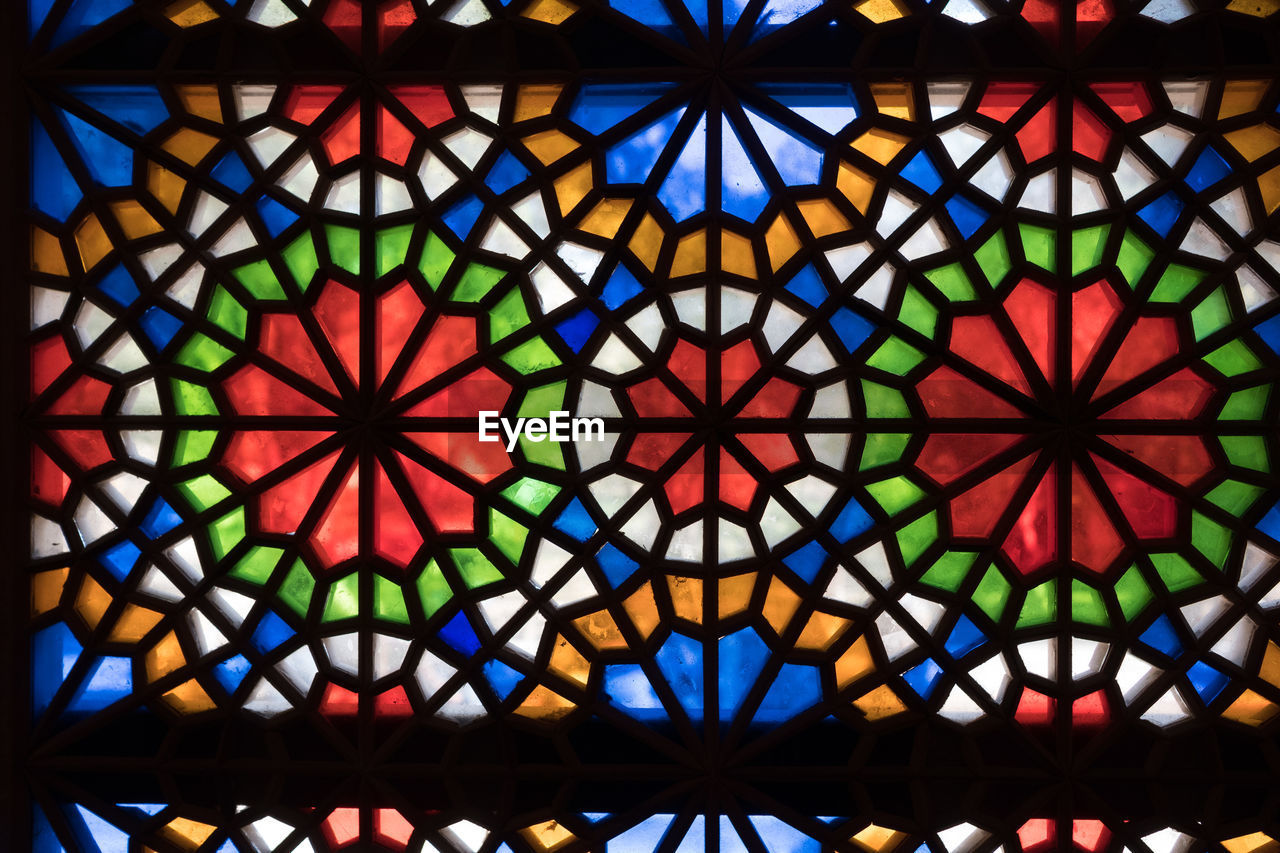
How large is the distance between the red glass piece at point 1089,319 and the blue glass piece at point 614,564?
4.30ft

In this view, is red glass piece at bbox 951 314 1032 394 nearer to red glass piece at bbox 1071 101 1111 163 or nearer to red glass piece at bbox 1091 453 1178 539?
red glass piece at bbox 1091 453 1178 539

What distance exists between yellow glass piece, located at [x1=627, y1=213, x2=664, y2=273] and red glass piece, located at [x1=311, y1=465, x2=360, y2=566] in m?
0.98

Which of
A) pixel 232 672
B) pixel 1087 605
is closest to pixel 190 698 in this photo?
pixel 232 672

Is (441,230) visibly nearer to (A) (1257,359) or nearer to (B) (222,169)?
(B) (222,169)

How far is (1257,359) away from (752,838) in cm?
188

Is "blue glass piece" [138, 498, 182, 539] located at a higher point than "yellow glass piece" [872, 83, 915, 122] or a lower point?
lower

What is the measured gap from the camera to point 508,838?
87.4 inches

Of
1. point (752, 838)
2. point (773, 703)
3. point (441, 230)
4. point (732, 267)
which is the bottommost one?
point (752, 838)

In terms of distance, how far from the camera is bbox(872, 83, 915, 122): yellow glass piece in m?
2.20

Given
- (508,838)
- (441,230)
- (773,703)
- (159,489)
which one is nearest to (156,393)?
(159,489)

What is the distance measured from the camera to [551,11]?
2234 millimetres

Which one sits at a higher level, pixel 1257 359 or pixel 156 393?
pixel 156 393

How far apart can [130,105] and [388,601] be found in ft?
5.13

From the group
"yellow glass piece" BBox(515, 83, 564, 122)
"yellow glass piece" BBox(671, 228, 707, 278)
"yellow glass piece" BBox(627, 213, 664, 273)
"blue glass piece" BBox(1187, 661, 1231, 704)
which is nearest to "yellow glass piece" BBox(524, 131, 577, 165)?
"yellow glass piece" BBox(515, 83, 564, 122)
